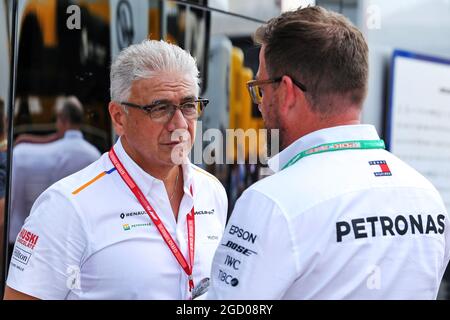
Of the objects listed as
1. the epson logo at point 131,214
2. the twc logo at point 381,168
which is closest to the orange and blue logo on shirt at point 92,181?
the epson logo at point 131,214

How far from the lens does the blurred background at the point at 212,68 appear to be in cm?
265

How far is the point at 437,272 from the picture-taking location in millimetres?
1679

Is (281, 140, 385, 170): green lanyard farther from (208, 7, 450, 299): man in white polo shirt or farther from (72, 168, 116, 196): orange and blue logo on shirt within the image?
(72, 168, 116, 196): orange and blue logo on shirt

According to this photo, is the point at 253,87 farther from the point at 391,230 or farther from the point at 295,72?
the point at 391,230

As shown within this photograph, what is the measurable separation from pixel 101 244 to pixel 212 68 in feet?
5.72

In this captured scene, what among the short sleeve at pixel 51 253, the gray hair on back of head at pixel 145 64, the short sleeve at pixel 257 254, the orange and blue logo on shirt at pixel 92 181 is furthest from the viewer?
the gray hair on back of head at pixel 145 64

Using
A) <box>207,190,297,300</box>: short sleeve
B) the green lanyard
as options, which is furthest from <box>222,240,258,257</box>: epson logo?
the green lanyard

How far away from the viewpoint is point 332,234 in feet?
4.91

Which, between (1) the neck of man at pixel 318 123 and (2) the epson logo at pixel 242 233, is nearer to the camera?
(2) the epson logo at pixel 242 233

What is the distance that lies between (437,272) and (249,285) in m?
0.50

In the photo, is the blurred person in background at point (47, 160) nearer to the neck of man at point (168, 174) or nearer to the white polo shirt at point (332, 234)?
the neck of man at point (168, 174)

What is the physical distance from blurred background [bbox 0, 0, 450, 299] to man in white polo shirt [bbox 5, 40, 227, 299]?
0.37 m

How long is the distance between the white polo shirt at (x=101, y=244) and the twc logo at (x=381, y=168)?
2.50ft

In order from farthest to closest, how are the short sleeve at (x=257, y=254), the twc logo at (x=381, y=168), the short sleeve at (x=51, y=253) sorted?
the short sleeve at (x=51, y=253), the twc logo at (x=381, y=168), the short sleeve at (x=257, y=254)
